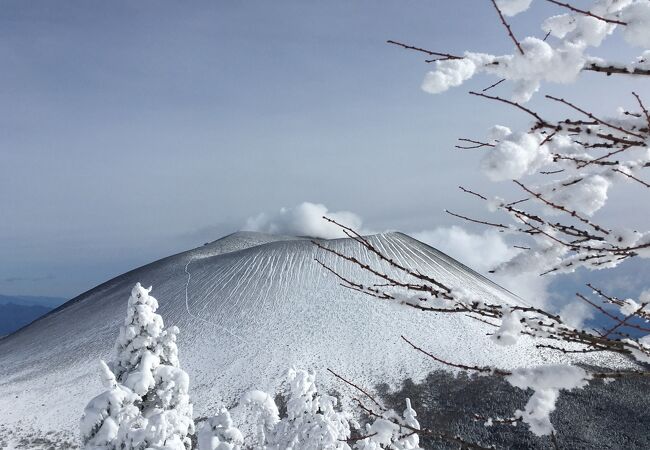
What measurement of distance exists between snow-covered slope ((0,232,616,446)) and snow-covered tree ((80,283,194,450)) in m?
18.9

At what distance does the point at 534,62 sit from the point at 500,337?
5.30 feet

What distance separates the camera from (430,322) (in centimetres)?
4041

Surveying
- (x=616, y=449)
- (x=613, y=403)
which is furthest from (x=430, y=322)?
(x=616, y=449)

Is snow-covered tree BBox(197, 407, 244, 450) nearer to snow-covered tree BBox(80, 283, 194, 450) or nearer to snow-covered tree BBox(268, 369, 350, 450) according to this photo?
snow-covered tree BBox(80, 283, 194, 450)

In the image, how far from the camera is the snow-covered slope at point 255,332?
34.1m

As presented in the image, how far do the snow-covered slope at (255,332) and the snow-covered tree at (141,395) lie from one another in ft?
62.0

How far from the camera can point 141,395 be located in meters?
12.7

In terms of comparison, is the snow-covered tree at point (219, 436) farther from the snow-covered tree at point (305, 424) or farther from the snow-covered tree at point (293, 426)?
the snow-covered tree at point (305, 424)

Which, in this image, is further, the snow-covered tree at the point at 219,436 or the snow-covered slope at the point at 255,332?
the snow-covered slope at the point at 255,332

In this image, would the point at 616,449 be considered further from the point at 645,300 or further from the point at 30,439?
the point at 30,439

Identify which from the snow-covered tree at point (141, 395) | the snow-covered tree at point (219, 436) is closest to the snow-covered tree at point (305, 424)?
→ the snow-covered tree at point (219, 436)

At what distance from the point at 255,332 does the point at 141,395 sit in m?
27.0

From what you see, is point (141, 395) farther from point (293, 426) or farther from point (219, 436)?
point (293, 426)

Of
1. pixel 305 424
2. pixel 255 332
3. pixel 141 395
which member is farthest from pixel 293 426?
pixel 255 332
